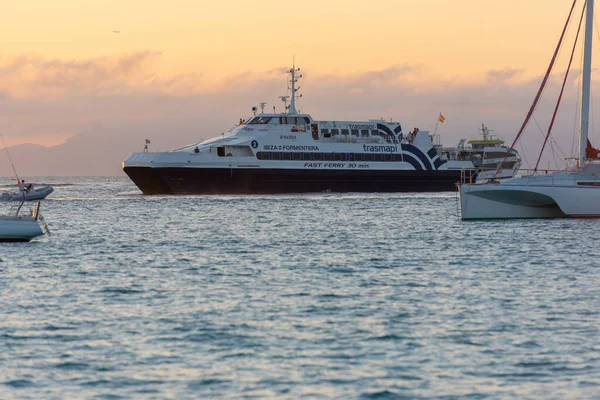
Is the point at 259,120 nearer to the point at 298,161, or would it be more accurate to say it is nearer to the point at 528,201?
the point at 298,161

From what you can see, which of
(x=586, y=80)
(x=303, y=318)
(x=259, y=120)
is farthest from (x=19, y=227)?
(x=259, y=120)

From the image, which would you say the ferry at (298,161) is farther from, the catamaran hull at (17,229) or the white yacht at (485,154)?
the catamaran hull at (17,229)

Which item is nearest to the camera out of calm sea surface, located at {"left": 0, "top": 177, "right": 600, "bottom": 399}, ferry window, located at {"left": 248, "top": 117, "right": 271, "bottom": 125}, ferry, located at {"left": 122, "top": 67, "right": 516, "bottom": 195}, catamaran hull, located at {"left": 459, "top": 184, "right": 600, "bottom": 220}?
calm sea surface, located at {"left": 0, "top": 177, "right": 600, "bottom": 399}

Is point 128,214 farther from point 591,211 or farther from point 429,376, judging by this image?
point 429,376

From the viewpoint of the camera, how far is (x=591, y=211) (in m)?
45.3

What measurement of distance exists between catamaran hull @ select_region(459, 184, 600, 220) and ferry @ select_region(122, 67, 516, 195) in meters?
30.7

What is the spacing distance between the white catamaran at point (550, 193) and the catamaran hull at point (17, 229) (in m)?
21.3

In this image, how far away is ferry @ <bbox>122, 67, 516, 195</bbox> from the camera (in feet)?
263

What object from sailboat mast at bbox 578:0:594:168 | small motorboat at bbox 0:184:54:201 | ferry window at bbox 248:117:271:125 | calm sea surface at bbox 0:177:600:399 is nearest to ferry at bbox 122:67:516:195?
ferry window at bbox 248:117:271:125

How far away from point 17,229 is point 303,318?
1906cm

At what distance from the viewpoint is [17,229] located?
3381 cm

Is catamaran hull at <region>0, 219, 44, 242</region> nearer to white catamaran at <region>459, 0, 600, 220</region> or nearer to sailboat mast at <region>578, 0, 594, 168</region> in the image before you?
white catamaran at <region>459, 0, 600, 220</region>

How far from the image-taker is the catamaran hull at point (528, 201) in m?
45.0

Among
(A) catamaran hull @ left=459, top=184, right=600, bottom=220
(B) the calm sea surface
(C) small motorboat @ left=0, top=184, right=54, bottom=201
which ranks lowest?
(B) the calm sea surface
